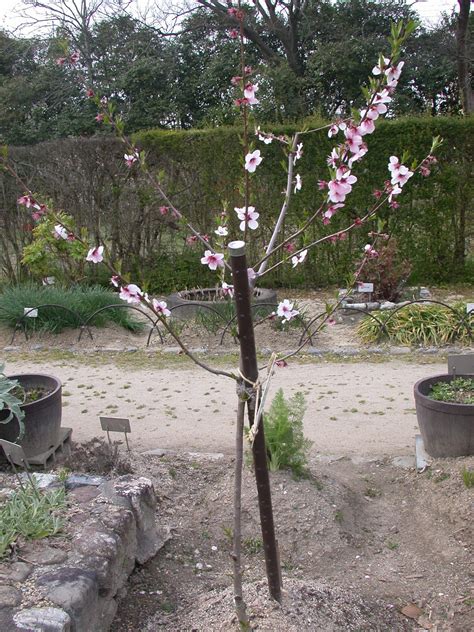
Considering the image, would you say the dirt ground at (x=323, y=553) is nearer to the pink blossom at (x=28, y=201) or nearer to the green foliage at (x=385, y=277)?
the pink blossom at (x=28, y=201)

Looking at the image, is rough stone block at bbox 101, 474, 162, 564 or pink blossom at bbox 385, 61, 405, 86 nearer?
pink blossom at bbox 385, 61, 405, 86

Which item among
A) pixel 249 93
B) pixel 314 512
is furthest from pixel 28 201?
pixel 314 512

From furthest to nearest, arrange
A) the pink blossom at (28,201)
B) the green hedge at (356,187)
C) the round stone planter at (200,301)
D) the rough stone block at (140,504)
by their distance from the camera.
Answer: the green hedge at (356,187) → the round stone planter at (200,301) → the rough stone block at (140,504) → the pink blossom at (28,201)

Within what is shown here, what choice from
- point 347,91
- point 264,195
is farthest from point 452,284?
point 347,91

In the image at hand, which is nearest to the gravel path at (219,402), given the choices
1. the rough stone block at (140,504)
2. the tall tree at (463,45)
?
the rough stone block at (140,504)

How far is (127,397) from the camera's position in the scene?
5.90 meters

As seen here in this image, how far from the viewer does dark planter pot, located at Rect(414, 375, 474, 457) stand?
3857 mm

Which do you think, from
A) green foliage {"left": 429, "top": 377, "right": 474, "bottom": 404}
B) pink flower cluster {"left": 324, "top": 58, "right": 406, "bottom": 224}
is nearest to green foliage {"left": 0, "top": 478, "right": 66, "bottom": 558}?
pink flower cluster {"left": 324, "top": 58, "right": 406, "bottom": 224}

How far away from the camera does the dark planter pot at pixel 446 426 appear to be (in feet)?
12.7

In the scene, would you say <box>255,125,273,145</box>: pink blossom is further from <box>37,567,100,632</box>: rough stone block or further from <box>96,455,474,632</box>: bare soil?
<box>37,567,100,632</box>: rough stone block

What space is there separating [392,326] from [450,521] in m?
4.04

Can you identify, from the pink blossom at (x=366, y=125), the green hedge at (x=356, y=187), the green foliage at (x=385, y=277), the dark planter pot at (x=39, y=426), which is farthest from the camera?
the green hedge at (x=356, y=187)

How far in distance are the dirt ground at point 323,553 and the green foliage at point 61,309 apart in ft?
12.9

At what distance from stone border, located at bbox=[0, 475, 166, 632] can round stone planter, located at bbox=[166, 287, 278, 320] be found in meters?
4.35
